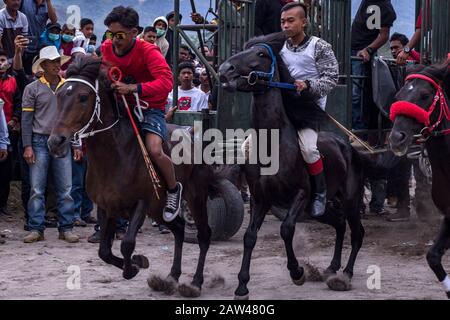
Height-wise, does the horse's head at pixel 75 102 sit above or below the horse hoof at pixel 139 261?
above

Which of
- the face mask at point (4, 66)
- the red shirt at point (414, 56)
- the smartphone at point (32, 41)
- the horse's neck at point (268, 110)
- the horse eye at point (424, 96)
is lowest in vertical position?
the horse's neck at point (268, 110)

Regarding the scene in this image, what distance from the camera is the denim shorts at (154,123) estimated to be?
8.58 m

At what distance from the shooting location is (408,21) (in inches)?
759

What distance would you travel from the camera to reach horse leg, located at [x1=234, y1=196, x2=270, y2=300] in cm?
827

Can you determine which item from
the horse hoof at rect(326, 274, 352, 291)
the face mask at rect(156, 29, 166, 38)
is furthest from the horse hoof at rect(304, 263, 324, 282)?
the face mask at rect(156, 29, 166, 38)

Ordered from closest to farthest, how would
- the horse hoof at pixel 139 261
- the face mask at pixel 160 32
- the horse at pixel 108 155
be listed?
the horse at pixel 108 155, the horse hoof at pixel 139 261, the face mask at pixel 160 32

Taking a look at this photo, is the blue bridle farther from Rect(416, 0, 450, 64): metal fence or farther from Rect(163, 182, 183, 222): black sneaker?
Rect(416, 0, 450, 64): metal fence

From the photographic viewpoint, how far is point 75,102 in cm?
803

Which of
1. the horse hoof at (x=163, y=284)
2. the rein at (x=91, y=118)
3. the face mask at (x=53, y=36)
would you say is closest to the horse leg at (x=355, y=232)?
the horse hoof at (x=163, y=284)

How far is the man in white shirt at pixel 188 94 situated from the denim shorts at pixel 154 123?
3563 millimetres

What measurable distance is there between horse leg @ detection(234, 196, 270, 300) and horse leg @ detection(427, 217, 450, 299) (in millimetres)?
1553

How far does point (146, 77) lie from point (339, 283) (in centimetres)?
266

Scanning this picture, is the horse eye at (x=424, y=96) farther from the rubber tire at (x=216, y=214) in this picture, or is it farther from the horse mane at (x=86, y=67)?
the rubber tire at (x=216, y=214)
